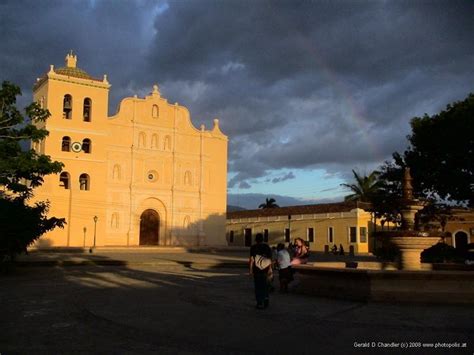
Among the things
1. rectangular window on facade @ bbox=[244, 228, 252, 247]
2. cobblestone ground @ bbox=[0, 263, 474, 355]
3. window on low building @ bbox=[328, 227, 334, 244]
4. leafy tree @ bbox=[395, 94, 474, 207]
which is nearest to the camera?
cobblestone ground @ bbox=[0, 263, 474, 355]

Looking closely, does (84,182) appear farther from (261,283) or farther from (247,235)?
(261,283)

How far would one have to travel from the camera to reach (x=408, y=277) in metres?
9.35

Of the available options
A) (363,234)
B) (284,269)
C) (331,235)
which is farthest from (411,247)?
(331,235)

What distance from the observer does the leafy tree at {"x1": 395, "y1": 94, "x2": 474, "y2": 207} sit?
25312mm

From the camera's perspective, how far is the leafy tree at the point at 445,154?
997 inches

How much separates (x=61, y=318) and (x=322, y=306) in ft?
14.6

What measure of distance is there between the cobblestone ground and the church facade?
24.8m

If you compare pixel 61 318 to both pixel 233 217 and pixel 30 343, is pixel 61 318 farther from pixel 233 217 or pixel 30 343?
pixel 233 217

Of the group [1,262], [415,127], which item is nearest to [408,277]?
[1,262]

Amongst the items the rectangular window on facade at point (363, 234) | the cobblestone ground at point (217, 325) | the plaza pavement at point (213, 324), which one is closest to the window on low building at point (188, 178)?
the rectangular window on facade at point (363, 234)

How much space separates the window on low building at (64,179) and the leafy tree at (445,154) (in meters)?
22.0

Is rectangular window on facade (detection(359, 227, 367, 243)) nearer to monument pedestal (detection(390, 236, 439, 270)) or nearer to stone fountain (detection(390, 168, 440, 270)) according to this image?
stone fountain (detection(390, 168, 440, 270))

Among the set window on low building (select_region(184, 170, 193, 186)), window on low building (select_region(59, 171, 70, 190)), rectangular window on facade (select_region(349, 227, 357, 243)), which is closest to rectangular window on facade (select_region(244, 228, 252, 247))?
rectangular window on facade (select_region(349, 227, 357, 243))

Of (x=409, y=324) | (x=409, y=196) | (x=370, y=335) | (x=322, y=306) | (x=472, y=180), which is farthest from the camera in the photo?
(x=472, y=180)
